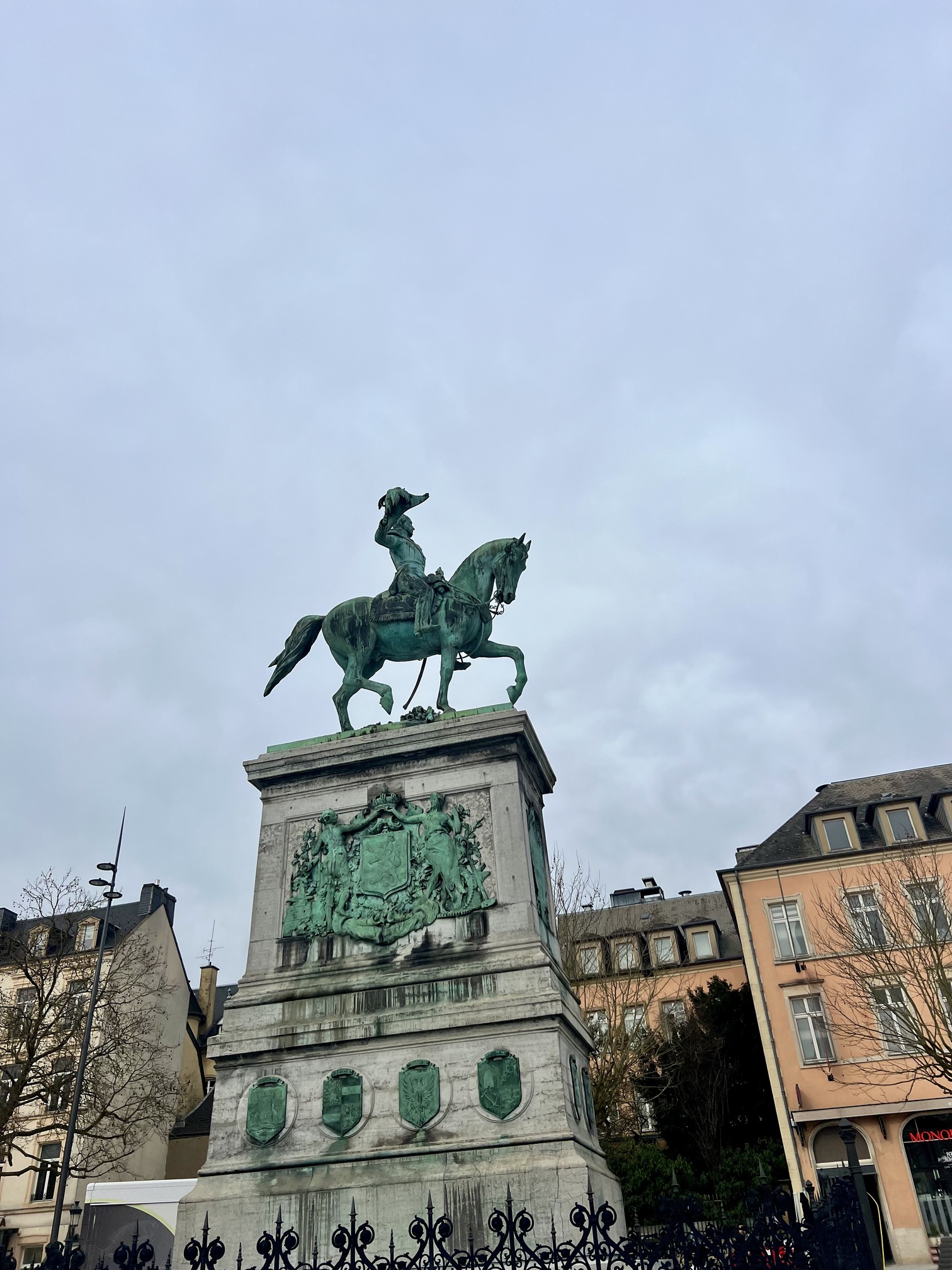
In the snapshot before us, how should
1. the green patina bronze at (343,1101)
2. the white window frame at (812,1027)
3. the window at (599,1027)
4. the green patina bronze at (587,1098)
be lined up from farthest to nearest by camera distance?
the white window frame at (812,1027) → the window at (599,1027) → the green patina bronze at (587,1098) → the green patina bronze at (343,1101)

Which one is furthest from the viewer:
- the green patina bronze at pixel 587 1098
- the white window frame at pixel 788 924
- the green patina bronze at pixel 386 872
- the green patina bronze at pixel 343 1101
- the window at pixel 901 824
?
the window at pixel 901 824

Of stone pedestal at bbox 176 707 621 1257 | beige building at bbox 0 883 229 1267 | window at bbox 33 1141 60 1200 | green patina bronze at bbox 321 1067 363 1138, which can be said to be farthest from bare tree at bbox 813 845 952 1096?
window at bbox 33 1141 60 1200

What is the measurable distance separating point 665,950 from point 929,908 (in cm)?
1986

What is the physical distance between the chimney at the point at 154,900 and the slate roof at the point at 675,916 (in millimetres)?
19940

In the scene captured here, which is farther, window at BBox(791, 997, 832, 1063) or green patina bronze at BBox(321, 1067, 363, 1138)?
window at BBox(791, 997, 832, 1063)

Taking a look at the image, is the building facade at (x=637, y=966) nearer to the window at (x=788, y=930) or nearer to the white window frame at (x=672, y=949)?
the white window frame at (x=672, y=949)

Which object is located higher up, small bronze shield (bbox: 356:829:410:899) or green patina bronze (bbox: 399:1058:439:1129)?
small bronze shield (bbox: 356:829:410:899)

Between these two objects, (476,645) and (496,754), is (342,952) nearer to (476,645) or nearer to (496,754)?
(496,754)

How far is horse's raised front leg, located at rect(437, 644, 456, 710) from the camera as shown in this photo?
1421 centimetres

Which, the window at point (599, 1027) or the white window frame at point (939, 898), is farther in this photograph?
the window at point (599, 1027)

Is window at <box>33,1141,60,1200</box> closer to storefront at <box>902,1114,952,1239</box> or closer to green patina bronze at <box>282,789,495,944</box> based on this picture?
storefront at <box>902,1114,952,1239</box>

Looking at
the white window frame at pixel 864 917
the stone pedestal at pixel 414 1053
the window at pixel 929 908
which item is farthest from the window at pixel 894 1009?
the stone pedestal at pixel 414 1053

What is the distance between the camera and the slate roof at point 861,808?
1367 inches

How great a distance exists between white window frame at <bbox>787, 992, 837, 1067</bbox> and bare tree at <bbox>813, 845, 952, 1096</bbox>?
353 millimetres
